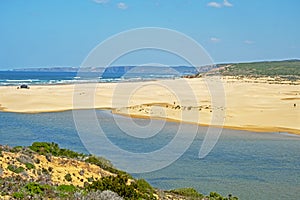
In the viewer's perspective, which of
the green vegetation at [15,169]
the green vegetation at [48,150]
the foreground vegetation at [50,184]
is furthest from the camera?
the green vegetation at [48,150]

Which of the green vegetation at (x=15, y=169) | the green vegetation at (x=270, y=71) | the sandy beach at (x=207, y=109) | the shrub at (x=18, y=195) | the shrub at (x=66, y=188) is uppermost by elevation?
the green vegetation at (x=270, y=71)

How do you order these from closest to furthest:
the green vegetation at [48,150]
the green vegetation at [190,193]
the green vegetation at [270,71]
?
the green vegetation at [190,193], the green vegetation at [48,150], the green vegetation at [270,71]

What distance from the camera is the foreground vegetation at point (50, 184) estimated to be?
32.9 feet

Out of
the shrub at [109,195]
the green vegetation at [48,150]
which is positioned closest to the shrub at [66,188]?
the shrub at [109,195]

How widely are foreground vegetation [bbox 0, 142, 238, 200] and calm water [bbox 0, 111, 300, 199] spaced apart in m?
3.53

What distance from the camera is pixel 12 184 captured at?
10391mm

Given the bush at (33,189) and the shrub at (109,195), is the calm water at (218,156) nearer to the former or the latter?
the shrub at (109,195)

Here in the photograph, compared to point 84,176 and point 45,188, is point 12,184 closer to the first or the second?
point 45,188

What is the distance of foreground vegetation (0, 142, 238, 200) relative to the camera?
10031mm

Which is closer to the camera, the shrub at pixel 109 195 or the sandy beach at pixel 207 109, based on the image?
the shrub at pixel 109 195

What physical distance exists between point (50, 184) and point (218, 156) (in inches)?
551

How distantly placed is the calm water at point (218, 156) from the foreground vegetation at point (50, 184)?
3.53 meters

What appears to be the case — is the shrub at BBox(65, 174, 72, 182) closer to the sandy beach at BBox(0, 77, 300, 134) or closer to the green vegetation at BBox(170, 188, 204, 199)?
the green vegetation at BBox(170, 188, 204, 199)

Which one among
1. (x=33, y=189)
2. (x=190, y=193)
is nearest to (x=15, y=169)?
(x=33, y=189)
